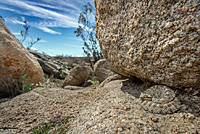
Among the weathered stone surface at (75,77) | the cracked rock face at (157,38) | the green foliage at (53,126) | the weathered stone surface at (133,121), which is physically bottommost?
the green foliage at (53,126)

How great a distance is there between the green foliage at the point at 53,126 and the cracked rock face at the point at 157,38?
3.72ft

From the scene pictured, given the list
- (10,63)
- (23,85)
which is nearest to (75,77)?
(23,85)

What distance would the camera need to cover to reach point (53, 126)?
5.50 feet

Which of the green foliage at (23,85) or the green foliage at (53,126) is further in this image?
the green foliage at (23,85)

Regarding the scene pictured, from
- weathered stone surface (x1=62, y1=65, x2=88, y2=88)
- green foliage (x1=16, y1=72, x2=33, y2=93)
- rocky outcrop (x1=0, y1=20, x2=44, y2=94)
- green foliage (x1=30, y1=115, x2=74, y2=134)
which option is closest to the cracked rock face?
Answer: green foliage (x1=30, y1=115, x2=74, y2=134)

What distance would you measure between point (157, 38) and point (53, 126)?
173 cm

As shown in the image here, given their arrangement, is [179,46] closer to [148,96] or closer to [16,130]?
[148,96]

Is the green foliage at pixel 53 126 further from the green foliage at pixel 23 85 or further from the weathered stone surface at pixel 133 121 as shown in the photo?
the green foliage at pixel 23 85

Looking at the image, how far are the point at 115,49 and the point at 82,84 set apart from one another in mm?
3623

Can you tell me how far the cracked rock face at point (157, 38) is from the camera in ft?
3.88

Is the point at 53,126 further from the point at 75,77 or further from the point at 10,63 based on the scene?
the point at 75,77

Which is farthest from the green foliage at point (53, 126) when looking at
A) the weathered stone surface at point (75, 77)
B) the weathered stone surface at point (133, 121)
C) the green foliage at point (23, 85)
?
the weathered stone surface at point (75, 77)

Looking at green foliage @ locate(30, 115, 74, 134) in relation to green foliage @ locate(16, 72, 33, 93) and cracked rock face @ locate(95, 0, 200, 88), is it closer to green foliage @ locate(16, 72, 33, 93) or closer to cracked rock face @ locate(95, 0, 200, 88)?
cracked rock face @ locate(95, 0, 200, 88)

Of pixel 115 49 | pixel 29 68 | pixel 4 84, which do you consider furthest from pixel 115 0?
pixel 4 84
